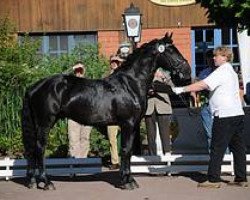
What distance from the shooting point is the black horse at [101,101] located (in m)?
8.98

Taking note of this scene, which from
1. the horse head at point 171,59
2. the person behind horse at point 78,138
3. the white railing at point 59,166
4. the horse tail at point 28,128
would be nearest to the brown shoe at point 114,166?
the person behind horse at point 78,138

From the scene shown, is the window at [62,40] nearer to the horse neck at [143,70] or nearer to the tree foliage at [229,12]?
the tree foliage at [229,12]

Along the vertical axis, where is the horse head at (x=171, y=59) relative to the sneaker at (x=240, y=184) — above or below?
above

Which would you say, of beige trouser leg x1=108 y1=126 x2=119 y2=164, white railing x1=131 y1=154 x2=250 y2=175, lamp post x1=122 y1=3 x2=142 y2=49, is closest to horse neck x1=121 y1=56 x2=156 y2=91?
white railing x1=131 y1=154 x2=250 y2=175

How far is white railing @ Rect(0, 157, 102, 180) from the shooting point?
10.1m

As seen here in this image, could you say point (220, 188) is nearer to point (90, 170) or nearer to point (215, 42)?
point (90, 170)

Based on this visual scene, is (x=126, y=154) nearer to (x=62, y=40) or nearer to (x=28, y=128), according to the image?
(x=28, y=128)

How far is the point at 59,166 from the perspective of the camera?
33.7ft

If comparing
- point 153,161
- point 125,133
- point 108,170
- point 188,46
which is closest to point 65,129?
point 108,170

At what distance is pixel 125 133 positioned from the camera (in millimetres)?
9008

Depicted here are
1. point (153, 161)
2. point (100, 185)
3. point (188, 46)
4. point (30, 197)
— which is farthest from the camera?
point (188, 46)

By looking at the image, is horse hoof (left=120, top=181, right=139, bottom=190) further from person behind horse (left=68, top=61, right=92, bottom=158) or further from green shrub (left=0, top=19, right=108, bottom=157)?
green shrub (left=0, top=19, right=108, bottom=157)

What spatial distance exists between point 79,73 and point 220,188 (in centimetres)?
316

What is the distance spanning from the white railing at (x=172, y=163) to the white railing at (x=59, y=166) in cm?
65
